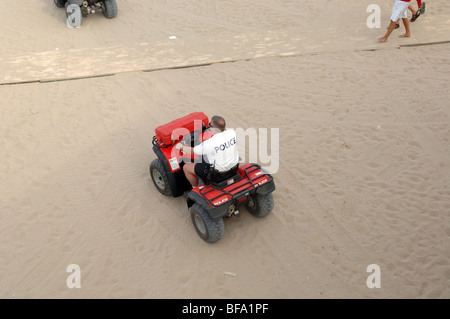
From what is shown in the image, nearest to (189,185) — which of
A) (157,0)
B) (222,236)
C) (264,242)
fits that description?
(222,236)

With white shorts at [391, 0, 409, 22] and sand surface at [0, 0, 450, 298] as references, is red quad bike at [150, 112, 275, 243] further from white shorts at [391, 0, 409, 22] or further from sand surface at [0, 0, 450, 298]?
white shorts at [391, 0, 409, 22]

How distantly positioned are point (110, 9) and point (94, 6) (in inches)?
17.6

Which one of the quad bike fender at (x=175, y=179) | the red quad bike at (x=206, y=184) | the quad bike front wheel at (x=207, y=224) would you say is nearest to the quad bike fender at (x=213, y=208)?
the red quad bike at (x=206, y=184)

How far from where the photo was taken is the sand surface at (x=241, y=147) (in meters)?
5.20

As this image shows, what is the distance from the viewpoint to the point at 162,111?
26.0 ft

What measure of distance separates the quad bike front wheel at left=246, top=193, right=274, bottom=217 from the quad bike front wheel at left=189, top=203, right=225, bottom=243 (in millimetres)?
552

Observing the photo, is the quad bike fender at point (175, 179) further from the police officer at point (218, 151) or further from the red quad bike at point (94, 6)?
the red quad bike at point (94, 6)

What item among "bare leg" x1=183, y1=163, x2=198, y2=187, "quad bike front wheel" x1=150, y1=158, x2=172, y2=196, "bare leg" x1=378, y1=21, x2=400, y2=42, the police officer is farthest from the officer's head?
"bare leg" x1=378, y1=21, x2=400, y2=42

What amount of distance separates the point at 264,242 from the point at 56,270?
259cm

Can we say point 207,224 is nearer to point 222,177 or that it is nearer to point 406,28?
point 222,177

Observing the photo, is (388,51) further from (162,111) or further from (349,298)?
(349,298)

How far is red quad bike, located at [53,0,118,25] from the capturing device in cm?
1065

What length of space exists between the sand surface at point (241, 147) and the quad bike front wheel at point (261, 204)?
16 centimetres

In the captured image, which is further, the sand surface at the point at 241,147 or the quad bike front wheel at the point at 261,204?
the quad bike front wheel at the point at 261,204
